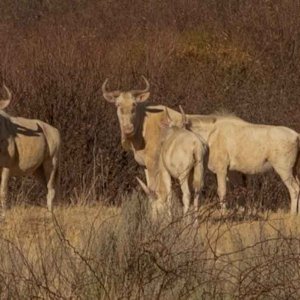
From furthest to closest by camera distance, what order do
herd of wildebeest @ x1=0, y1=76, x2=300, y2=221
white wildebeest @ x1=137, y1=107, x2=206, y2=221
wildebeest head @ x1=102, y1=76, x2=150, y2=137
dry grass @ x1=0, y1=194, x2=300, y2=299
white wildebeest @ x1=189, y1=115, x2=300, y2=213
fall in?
wildebeest head @ x1=102, y1=76, x2=150, y2=137 < white wildebeest @ x1=189, y1=115, x2=300, y2=213 < herd of wildebeest @ x1=0, y1=76, x2=300, y2=221 < white wildebeest @ x1=137, y1=107, x2=206, y2=221 < dry grass @ x1=0, y1=194, x2=300, y2=299

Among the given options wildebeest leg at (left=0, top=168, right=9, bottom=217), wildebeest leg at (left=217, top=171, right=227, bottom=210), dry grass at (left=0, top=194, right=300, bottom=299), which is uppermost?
dry grass at (left=0, top=194, right=300, bottom=299)

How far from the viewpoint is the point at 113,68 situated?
77.8 feet

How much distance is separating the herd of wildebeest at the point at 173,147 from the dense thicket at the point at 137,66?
2.17 feet

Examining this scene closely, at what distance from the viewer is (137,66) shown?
24516mm

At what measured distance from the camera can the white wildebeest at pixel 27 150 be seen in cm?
1516

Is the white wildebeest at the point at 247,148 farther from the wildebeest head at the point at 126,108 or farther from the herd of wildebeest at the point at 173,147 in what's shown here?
the wildebeest head at the point at 126,108

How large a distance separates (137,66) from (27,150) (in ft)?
31.1

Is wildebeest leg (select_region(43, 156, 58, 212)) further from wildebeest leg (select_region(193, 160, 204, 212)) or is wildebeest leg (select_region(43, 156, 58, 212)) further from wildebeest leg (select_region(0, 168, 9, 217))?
wildebeest leg (select_region(193, 160, 204, 212))

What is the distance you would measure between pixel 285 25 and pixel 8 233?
→ 16.6 meters

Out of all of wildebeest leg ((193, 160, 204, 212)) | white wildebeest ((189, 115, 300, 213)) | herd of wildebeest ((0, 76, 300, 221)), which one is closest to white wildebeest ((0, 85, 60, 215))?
herd of wildebeest ((0, 76, 300, 221))

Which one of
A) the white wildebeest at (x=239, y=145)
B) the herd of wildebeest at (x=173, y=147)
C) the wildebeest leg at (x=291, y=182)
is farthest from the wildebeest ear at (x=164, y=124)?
the wildebeest leg at (x=291, y=182)

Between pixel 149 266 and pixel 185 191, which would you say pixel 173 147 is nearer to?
pixel 185 191

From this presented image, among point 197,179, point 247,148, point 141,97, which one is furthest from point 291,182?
point 197,179

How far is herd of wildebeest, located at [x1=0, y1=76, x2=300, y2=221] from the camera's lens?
46.8ft
